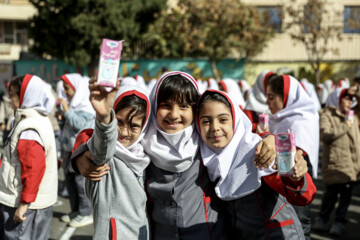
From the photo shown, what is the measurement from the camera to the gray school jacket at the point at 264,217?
2.14 meters

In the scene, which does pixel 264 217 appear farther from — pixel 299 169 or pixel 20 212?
pixel 20 212

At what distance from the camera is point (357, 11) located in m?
22.7

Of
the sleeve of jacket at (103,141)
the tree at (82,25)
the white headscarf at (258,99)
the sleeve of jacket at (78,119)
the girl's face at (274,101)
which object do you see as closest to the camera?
the sleeve of jacket at (103,141)

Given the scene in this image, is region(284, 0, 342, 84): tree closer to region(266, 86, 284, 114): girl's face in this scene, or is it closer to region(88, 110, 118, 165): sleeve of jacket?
region(266, 86, 284, 114): girl's face

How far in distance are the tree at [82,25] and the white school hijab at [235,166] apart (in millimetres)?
16728

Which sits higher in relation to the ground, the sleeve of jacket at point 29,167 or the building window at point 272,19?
the building window at point 272,19

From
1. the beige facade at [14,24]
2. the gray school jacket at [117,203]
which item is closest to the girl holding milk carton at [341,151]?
the gray school jacket at [117,203]

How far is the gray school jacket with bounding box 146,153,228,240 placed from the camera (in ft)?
7.15

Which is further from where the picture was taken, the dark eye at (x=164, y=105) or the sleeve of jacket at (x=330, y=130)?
the sleeve of jacket at (x=330, y=130)

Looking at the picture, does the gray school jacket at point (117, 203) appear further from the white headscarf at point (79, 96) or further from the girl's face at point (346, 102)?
the girl's face at point (346, 102)

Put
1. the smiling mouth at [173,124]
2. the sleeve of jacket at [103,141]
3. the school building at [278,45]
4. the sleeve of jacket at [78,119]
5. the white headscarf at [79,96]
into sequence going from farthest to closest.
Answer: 1. the school building at [278,45]
2. the white headscarf at [79,96]
3. the sleeve of jacket at [78,119]
4. the smiling mouth at [173,124]
5. the sleeve of jacket at [103,141]

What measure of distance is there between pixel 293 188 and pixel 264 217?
0.25m

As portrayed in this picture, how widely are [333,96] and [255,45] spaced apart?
15.2 meters

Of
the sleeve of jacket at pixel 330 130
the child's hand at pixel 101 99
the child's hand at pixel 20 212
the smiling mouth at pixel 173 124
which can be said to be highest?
the child's hand at pixel 101 99
